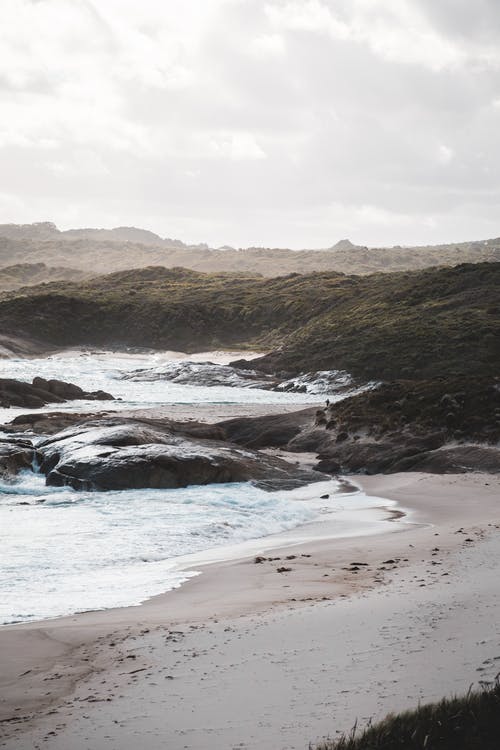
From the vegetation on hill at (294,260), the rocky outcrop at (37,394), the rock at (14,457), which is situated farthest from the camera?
the vegetation on hill at (294,260)

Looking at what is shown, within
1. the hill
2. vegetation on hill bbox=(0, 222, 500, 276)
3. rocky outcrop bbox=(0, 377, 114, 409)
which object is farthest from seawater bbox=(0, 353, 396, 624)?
vegetation on hill bbox=(0, 222, 500, 276)

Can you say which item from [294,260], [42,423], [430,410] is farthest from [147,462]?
[294,260]

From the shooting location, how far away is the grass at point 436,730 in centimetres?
389

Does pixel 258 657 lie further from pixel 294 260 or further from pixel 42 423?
pixel 294 260

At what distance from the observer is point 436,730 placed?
397cm

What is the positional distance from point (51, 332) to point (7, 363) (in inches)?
621

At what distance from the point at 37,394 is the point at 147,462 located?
1771 centimetres

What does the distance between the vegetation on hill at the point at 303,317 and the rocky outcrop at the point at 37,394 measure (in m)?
16.1

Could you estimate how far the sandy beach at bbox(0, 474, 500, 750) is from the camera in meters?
4.51

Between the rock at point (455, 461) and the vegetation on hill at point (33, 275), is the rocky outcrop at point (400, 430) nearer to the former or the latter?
the rock at point (455, 461)

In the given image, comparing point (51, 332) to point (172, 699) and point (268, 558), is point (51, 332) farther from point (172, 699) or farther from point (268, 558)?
point (172, 699)

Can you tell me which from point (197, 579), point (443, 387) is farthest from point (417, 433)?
point (197, 579)

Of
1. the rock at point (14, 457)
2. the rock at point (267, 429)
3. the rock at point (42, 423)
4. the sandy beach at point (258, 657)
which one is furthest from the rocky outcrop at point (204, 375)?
the sandy beach at point (258, 657)

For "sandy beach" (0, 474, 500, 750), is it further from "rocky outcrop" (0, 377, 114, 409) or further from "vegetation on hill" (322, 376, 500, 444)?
"rocky outcrop" (0, 377, 114, 409)
